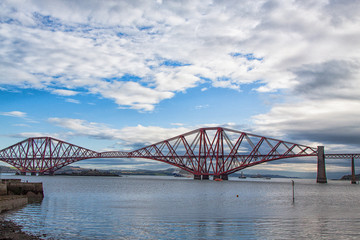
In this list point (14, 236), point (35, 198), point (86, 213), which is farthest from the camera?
point (35, 198)

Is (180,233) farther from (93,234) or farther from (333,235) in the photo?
(333,235)

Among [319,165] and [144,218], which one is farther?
[319,165]

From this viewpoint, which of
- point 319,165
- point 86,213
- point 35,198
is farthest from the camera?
point 319,165

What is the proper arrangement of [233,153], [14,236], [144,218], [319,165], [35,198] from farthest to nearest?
1. [233,153]
2. [319,165]
3. [35,198]
4. [144,218]
5. [14,236]

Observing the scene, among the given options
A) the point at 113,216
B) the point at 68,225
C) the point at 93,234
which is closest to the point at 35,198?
the point at 113,216

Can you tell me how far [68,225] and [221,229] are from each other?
940cm

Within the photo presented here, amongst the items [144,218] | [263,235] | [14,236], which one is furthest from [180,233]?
[14,236]

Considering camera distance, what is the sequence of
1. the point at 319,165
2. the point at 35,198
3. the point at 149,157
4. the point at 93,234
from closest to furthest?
the point at 93,234
the point at 35,198
the point at 319,165
the point at 149,157

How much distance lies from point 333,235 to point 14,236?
1629 centimetres

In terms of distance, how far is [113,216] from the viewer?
1034 inches

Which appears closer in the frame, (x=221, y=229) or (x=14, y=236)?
(x=14, y=236)

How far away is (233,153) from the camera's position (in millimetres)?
130625

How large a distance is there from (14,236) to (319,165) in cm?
11476

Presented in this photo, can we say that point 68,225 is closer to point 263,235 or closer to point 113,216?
point 113,216
